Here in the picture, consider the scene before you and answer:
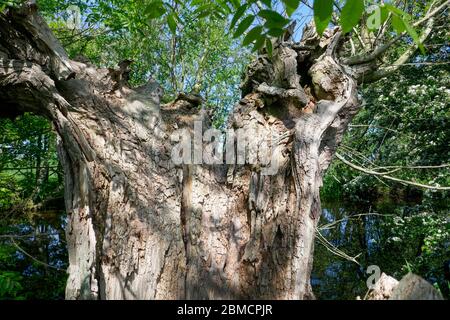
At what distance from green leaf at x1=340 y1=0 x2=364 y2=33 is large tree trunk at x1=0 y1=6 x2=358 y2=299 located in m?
1.43

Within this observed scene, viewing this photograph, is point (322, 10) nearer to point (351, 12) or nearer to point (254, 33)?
point (351, 12)

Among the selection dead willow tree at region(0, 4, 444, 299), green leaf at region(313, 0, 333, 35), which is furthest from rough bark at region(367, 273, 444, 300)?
green leaf at region(313, 0, 333, 35)

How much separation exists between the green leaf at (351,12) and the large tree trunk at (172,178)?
1429 millimetres

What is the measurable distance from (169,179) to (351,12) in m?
1.67

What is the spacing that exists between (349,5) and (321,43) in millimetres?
2503

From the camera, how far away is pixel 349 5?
1.00m

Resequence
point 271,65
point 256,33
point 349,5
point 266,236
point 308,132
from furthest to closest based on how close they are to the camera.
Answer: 1. point 271,65
2. point 308,132
3. point 266,236
4. point 256,33
5. point 349,5

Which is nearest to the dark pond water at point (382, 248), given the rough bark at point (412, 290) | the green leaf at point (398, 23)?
the rough bark at point (412, 290)

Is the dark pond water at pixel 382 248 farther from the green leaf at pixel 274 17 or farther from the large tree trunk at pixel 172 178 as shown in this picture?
the green leaf at pixel 274 17

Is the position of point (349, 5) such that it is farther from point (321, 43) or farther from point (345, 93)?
point (321, 43)

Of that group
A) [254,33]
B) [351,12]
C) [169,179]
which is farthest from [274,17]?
[169,179]

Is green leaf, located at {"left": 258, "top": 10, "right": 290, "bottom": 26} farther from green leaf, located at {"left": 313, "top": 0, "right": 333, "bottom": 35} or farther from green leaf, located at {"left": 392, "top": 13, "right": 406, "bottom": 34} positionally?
green leaf, located at {"left": 392, "top": 13, "right": 406, "bottom": 34}

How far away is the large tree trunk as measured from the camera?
2061mm
